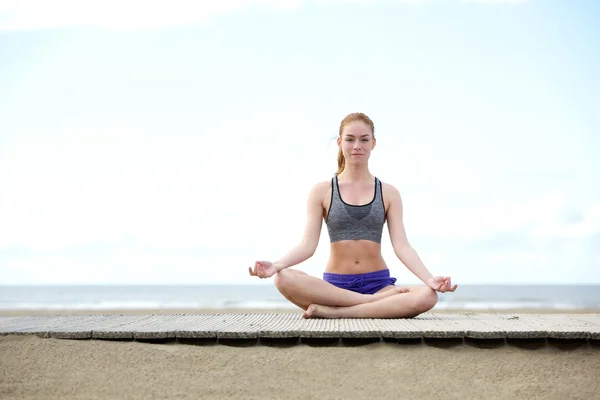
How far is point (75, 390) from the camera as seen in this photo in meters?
3.26

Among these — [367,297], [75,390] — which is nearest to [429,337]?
[367,297]

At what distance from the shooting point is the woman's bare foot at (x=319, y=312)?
15.6ft

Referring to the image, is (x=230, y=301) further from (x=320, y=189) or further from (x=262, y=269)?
(x=262, y=269)

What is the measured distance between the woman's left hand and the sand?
0.84m

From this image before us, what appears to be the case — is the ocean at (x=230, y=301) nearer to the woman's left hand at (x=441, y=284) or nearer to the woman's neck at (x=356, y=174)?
the woman's neck at (x=356, y=174)

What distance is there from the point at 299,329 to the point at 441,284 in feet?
4.24

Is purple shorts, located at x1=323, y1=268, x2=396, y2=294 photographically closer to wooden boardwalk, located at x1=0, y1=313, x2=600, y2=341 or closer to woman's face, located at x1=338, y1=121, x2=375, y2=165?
wooden boardwalk, located at x1=0, y1=313, x2=600, y2=341

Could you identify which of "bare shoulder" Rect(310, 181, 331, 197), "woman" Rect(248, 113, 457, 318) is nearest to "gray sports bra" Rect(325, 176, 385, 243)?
"woman" Rect(248, 113, 457, 318)

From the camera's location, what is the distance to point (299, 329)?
3.82m

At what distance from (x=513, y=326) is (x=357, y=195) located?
175cm

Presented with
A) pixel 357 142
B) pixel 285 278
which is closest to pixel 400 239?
pixel 357 142

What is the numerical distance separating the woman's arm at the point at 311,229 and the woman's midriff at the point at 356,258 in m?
0.23

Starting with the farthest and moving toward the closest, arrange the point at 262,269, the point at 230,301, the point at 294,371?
1. the point at 230,301
2. the point at 262,269
3. the point at 294,371

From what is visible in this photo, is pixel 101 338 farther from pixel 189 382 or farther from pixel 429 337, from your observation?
pixel 429 337
